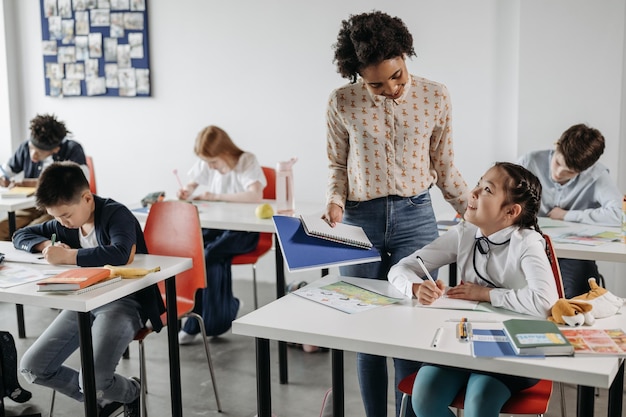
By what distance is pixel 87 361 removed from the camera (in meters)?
2.26

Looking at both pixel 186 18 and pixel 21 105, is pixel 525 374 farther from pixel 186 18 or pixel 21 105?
pixel 21 105

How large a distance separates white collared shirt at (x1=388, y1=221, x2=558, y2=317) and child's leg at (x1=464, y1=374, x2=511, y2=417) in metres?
0.21

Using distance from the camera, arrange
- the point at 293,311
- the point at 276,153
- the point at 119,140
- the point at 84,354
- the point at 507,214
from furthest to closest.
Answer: the point at 119,140 → the point at 276,153 → the point at 84,354 → the point at 507,214 → the point at 293,311

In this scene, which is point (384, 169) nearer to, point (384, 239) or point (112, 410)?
point (384, 239)

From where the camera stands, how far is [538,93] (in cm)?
398

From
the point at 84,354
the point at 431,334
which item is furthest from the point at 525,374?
the point at 84,354

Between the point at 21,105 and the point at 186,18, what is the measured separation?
1623 mm

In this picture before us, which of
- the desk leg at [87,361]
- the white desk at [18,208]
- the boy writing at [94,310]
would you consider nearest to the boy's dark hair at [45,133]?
the white desk at [18,208]

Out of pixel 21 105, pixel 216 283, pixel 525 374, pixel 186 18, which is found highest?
pixel 186 18

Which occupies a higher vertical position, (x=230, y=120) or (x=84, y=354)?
(x=230, y=120)

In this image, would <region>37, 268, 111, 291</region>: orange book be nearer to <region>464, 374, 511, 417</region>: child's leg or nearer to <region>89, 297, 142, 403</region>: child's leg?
<region>89, 297, 142, 403</region>: child's leg

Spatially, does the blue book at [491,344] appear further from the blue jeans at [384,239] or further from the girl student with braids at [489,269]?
the blue jeans at [384,239]

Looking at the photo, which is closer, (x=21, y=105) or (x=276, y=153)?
(x=276, y=153)

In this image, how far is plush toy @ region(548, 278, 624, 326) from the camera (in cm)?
184
